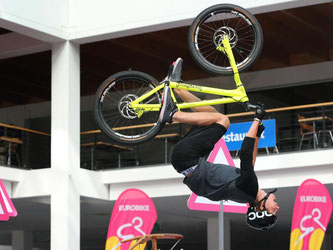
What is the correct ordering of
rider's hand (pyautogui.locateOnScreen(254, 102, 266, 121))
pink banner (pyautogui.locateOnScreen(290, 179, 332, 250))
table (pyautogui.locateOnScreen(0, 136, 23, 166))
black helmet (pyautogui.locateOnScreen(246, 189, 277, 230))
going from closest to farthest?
rider's hand (pyautogui.locateOnScreen(254, 102, 266, 121)) → black helmet (pyautogui.locateOnScreen(246, 189, 277, 230)) → pink banner (pyautogui.locateOnScreen(290, 179, 332, 250)) → table (pyautogui.locateOnScreen(0, 136, 23, 166))

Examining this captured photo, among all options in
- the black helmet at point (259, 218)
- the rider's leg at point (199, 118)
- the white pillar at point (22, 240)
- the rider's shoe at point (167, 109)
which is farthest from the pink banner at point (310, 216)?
the white pillar at point (22, 240)

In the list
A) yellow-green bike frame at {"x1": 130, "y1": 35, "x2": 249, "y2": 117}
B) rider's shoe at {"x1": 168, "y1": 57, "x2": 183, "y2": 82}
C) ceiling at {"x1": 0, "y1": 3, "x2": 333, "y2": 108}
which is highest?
ceiling at {"x1": 0, "y1": 3, "x2": 333, "y2": 108}

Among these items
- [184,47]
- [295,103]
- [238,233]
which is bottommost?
[238,233]

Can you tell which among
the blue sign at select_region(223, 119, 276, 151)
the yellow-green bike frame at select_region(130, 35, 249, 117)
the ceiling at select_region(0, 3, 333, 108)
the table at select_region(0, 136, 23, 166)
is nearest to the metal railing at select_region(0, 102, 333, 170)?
the table at select_region(0, 136, 23, 166)

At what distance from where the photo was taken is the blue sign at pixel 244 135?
12227 mm

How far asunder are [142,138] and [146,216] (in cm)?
473

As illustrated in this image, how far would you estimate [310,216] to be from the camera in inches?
396

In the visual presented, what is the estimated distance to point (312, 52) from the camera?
16031mm

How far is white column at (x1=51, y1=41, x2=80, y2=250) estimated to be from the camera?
41.6 ft

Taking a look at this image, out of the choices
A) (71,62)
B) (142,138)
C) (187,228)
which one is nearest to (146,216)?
(71,62)

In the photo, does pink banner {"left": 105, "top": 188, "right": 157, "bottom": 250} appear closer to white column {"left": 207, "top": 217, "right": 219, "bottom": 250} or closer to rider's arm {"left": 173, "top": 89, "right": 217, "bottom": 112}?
rider's arm {"left": 173, "top": 89, "right": 217, "bottom": 112}

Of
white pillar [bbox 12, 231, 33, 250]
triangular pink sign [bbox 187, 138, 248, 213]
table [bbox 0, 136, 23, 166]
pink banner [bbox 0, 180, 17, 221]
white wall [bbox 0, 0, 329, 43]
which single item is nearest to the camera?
triangular pink sign [bbox 187, 138, 248, 213]

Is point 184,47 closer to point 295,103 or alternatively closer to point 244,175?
point 295,103

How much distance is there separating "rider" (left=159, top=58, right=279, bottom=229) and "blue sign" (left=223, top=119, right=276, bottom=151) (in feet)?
20.8
